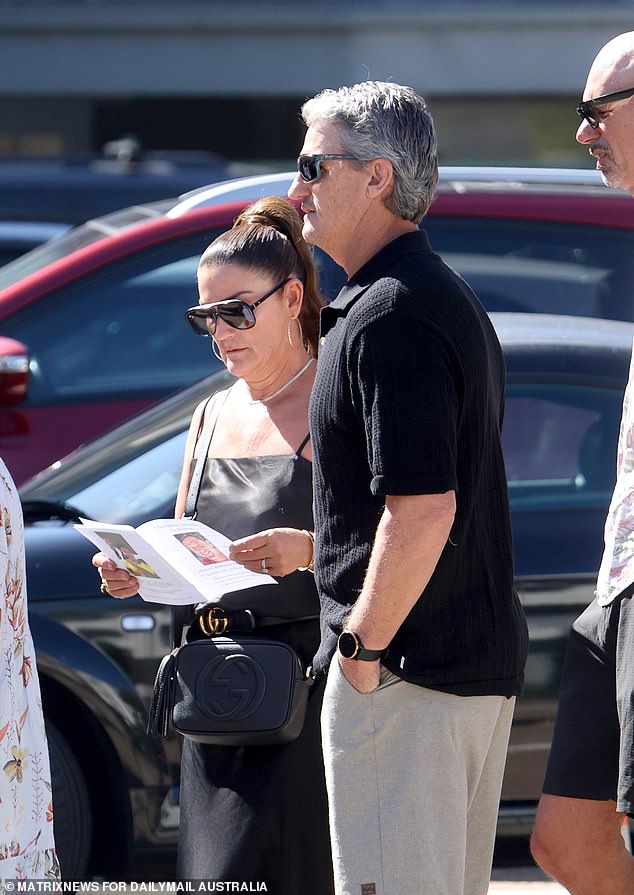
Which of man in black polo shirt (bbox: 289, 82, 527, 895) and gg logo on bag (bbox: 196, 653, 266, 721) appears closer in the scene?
man in black polo shirt (bbox: 289, 82, 527, 895)

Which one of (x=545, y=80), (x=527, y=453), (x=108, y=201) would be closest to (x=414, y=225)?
Result: (x=527, y=453)

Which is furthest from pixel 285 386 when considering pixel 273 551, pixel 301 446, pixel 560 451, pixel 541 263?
pixel 541 263

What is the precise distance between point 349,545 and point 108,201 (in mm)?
7927

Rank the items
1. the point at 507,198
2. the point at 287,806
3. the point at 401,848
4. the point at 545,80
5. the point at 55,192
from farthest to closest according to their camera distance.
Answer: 1. the point at 545,80
2. the point at 55,192
3. the point at 507,198
4. the point at 287,806
5. the point at 401,848

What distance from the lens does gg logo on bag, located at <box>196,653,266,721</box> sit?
292 cm

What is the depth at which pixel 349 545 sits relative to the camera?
100 inches

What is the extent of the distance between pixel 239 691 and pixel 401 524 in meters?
0.71

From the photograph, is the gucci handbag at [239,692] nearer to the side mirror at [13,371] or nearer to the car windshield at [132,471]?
the car windshield at [132,471]

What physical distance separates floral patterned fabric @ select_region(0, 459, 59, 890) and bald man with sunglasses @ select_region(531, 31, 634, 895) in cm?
107

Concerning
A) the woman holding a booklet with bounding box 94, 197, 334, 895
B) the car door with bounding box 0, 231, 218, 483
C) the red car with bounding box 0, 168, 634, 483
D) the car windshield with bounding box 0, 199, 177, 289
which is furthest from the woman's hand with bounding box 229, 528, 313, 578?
the car windshield with bounding box 0, 199, 177, 289

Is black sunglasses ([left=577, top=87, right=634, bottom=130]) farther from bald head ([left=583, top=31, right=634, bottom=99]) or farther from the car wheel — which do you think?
the car wheel

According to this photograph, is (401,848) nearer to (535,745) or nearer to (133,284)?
(535,745)

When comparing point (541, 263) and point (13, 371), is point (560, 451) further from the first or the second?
point (13, 371)

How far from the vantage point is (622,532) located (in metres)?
2.71
